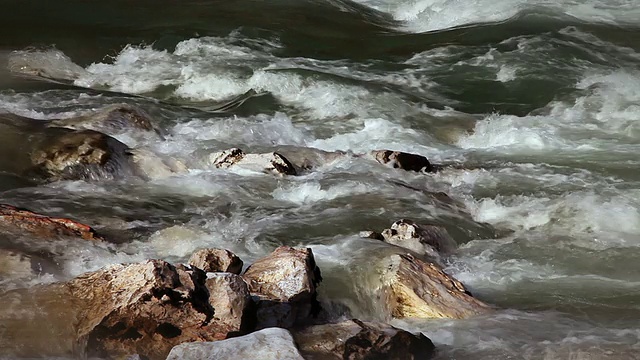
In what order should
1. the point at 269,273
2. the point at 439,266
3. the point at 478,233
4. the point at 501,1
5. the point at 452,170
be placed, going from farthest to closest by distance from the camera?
the point at 501,1 → the point at 452,170 → the point at 478,233 → the point at 439,266 → the point at 269,273

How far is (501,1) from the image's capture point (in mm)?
16203

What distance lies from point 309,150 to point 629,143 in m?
3.50

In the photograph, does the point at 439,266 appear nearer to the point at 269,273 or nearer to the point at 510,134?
the point at 269,273

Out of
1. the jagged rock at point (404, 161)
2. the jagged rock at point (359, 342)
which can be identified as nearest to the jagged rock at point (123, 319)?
the jagged rock at point (359, 342)

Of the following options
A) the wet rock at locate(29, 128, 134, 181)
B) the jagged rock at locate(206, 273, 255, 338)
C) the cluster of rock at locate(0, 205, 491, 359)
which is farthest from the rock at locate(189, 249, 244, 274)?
the wet rock at locate(29, 128, 134, 181)

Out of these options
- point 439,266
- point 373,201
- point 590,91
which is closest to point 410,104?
point 590,91

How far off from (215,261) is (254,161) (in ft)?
10.2

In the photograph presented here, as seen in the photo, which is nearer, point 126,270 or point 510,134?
point 126,270

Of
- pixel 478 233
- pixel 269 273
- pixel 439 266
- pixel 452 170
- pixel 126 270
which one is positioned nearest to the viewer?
pixel 126 270

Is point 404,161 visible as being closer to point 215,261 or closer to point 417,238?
point 417,238

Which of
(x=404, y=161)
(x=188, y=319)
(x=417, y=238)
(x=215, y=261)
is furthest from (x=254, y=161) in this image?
(x=188, y=319)

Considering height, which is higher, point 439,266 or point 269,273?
point 269,273

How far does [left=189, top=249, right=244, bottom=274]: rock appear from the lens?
5262mm

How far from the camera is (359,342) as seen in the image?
15.0 ft
